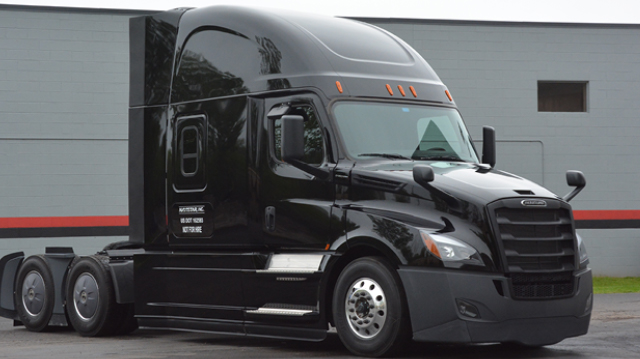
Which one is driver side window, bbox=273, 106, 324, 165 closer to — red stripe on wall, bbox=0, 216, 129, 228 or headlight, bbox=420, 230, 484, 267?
headlight, bbox=420, 230, 484, 267

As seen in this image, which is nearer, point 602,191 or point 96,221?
point 96,221

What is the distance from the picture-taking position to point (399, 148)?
964cm

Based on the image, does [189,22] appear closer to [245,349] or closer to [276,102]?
[276,102]

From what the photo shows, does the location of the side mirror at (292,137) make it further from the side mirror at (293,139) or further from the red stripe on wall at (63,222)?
the red stripe on wall at (63,222)

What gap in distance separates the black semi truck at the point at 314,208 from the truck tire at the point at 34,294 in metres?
0.24

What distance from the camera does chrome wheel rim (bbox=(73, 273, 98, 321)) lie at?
38.6 feet

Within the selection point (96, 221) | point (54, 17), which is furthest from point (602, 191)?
point (54, 17)

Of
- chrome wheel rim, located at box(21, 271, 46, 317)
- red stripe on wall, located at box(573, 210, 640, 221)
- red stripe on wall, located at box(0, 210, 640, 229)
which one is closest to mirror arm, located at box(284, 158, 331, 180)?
chrome wheel rim, located at box(21, 271, 46, 317)

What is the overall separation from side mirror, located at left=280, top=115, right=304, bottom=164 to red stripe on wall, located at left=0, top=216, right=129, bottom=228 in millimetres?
11441

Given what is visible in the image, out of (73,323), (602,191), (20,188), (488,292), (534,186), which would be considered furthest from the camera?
(602,191)

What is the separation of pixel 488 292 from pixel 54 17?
14.4 meters

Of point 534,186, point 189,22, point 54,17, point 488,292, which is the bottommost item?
point 488,292

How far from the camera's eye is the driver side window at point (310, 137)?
9555mm

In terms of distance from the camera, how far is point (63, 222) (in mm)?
19766
